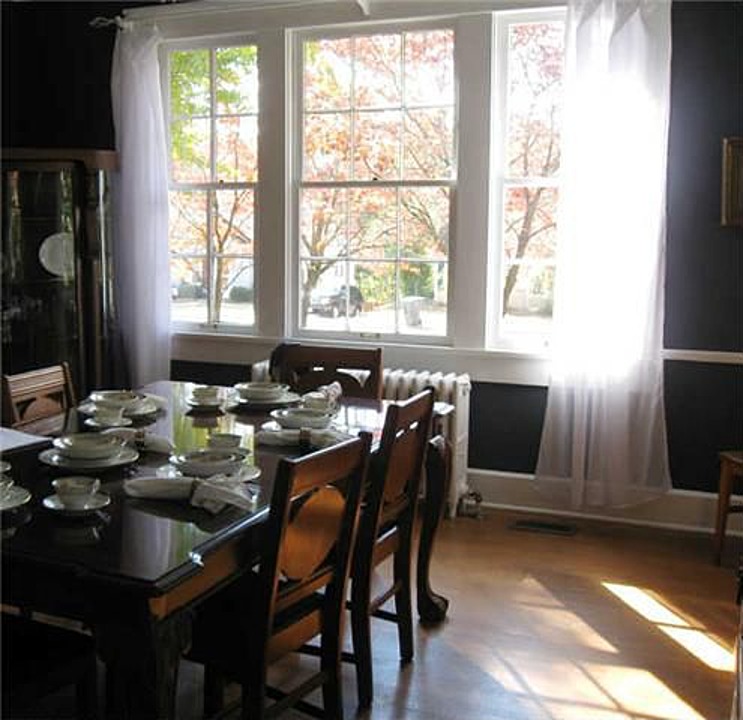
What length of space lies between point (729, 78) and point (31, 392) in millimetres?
3089

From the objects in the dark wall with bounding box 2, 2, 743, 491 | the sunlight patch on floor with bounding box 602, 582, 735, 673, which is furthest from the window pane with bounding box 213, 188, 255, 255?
the sunlight patch on floor with bounding box 602, 582, 735, 673

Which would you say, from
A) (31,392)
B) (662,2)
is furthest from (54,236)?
(662,2)

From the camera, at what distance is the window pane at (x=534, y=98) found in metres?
4.06

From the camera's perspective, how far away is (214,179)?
4.75m

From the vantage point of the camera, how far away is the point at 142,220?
4.73m

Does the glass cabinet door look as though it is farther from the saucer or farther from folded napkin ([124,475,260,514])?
folded napkin ([124,475,260,514])

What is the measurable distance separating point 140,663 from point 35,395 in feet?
5.38

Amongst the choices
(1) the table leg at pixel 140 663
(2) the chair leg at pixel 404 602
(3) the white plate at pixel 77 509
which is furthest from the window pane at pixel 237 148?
(1) the table leg at pixel 140 663

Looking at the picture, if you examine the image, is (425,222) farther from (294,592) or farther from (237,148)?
(294,592)

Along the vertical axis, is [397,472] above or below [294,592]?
above

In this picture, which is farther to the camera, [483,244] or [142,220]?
[142,220]

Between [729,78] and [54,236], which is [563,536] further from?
[54,236]

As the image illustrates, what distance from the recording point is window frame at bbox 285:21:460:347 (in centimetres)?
422

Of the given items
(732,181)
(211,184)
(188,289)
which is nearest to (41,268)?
(188,289)
